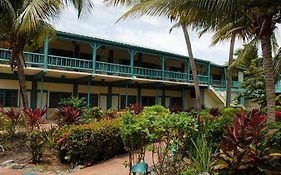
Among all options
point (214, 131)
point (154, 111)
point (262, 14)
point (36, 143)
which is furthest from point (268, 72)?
point (36, 143)

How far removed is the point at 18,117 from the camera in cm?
1212

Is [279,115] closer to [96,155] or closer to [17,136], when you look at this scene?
[96,155]

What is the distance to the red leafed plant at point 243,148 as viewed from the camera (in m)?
5.56

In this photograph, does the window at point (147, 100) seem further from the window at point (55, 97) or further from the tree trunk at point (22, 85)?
the tree trunk at point (22, 85)

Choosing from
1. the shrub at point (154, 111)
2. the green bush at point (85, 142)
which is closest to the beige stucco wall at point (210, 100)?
the shrub at point (154, 111)

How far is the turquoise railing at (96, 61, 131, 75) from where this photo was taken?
80.2ft

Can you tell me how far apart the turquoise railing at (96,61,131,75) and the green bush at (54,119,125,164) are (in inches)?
569

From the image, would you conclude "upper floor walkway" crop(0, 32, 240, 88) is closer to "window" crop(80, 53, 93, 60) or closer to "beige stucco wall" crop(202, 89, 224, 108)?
"window" crop(80, 53, 93, 60)

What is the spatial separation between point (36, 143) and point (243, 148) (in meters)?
6.29

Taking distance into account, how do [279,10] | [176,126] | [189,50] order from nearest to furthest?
[176,126] < [279,10] < [189,50]

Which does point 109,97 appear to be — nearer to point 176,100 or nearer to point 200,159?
point 176,100

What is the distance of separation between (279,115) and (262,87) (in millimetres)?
13335

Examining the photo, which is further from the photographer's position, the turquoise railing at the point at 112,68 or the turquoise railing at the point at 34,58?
the turquoise railing at the point at 112,68

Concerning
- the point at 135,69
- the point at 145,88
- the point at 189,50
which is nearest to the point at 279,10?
the point at 189,50
